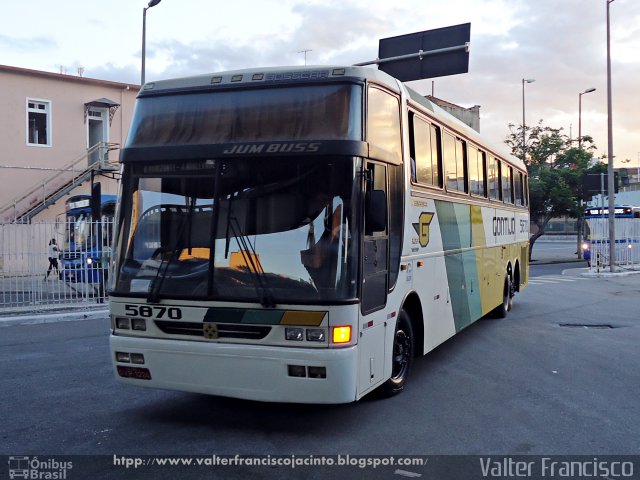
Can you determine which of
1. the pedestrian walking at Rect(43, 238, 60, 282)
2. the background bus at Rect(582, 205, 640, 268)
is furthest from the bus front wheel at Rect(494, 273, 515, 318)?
the background bus at Rect(582, 205, 640, 268)

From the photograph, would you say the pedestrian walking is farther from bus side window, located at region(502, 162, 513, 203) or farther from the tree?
the tree

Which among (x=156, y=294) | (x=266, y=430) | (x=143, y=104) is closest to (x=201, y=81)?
(x=143, y=104)

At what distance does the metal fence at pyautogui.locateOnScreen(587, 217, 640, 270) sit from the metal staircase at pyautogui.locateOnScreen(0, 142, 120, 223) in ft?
69.1

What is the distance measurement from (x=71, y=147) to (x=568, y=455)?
25.9 metres

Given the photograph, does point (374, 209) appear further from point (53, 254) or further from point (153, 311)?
point (53, 254)

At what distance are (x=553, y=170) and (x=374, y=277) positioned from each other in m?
36.1

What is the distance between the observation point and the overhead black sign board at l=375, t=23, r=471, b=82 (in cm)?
1488

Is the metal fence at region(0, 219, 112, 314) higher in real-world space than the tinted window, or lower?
Answer: lower

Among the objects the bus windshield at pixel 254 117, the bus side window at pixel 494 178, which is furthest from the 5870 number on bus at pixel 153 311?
the bus side window at pixel 494 178

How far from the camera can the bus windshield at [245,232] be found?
547 centimetres

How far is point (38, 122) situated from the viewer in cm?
2648

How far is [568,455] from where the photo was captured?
209 inches

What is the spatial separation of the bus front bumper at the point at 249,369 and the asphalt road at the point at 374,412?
0.44 m

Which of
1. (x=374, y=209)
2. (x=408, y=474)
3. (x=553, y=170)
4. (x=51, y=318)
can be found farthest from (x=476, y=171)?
(x=553, y=170)
